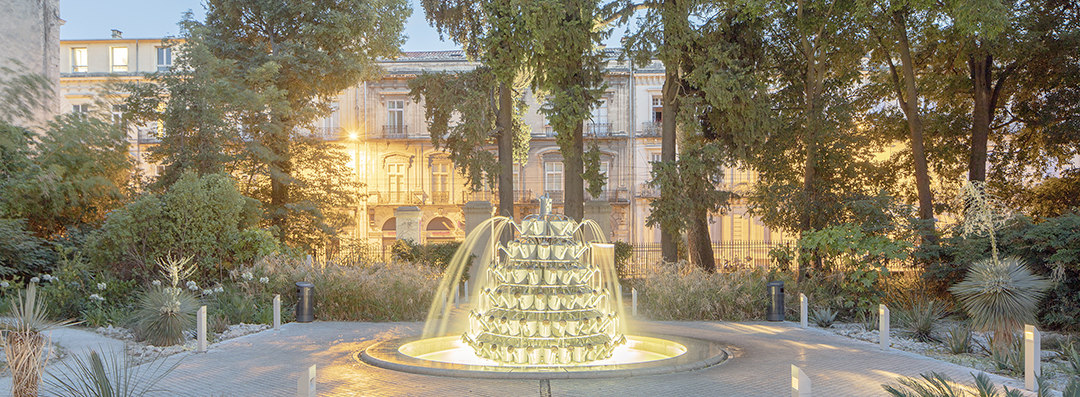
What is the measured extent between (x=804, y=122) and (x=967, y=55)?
18.0 ft

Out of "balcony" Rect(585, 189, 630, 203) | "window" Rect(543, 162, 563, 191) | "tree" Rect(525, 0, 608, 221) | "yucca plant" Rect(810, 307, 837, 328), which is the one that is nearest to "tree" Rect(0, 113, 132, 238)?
"tree" Rect(525, 0, 608, 221)

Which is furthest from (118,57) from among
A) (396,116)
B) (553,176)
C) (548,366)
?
(548,366)

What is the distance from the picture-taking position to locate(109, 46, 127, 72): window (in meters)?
42.8

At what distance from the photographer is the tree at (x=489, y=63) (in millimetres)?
20609

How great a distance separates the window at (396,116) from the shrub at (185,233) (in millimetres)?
24863

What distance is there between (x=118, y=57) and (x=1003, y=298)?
45028mm

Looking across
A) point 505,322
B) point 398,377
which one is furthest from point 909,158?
point 398,377

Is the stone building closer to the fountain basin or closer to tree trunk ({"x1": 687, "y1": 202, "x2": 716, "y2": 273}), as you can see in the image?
the fountain basin

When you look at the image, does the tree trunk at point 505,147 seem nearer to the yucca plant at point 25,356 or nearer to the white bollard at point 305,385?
the yucca plant at point 25,356

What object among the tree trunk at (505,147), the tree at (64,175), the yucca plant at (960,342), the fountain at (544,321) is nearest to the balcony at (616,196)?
the tree trunk at (505,147)

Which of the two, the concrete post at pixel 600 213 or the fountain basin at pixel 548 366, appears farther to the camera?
the concrete post at pixel 600 213

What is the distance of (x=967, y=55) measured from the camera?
21.7 metres

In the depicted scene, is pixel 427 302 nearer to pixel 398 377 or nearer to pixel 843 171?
pixel 398 377

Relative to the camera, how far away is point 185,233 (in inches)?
669
